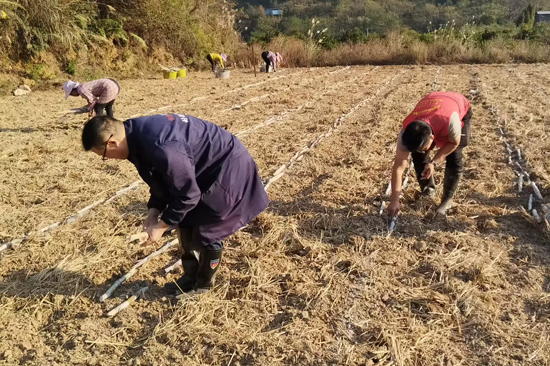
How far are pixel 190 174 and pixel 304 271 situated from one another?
1215 mm

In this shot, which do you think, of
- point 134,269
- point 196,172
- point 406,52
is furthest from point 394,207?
point 406,52

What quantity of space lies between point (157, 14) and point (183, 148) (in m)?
13.2

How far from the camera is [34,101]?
841 cm

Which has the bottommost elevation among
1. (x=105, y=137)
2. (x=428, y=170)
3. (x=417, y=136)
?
(x=428, y=170)

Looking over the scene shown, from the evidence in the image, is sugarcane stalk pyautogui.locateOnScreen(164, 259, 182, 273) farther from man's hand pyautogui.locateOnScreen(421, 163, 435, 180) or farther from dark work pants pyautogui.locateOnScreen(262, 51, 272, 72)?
dark work pants pyautogui.locateOnScreen(262, 51, 272, 72)

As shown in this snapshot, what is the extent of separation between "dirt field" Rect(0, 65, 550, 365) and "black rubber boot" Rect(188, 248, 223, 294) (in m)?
0.08

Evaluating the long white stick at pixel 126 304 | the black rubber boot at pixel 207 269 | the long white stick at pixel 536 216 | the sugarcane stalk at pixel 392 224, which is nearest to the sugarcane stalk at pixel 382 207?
the sugarcane stalk at pixel 392 224

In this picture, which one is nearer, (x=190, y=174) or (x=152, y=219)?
(x=190, y=174)

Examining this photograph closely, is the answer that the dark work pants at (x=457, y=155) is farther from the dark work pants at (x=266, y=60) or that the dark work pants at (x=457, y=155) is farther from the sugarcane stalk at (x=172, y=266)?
the dark work pants at (x=266, y=60)

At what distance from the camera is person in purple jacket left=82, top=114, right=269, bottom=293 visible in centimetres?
189

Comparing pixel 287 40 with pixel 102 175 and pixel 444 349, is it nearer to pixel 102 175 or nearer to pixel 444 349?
pixel 102 175

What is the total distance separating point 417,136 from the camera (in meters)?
2.76

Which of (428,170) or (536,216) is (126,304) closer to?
(428,170)

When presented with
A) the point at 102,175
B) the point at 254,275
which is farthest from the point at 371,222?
the point at 102,175
